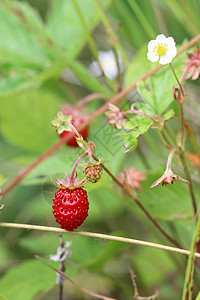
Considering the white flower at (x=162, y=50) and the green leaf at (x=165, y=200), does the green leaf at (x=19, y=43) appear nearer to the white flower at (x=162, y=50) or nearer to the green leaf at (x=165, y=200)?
the green leaf at (x=165, y=200)

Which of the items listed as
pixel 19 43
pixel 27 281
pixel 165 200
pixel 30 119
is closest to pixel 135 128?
pixel 165 200

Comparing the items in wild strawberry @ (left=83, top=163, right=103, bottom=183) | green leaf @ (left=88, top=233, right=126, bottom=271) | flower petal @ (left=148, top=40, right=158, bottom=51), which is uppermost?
flower petal @ (left=148, top=40, right=158, bottom=51)

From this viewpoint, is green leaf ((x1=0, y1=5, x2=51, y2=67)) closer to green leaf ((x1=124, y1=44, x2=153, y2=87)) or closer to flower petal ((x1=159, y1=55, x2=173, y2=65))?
green leaf ((x1=124, y1=44, x2=153, y2=87))

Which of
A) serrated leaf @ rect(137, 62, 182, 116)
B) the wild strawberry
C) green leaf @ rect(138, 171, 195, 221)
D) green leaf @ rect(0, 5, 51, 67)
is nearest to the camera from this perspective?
the wild strawberry

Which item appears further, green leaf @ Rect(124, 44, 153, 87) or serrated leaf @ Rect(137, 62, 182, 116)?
green leaf @ Rect(124, 44, 153, 87)

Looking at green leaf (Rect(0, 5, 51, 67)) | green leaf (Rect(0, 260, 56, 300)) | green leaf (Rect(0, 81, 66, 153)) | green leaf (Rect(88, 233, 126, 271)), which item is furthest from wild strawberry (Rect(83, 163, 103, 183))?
green leaf (Rect(0, 81, 66, 153))

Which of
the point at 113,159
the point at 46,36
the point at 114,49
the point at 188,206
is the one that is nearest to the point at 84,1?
the point at 46,36

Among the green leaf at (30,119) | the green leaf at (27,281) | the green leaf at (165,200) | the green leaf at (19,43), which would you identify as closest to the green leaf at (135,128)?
the green leaf at (165,200)
